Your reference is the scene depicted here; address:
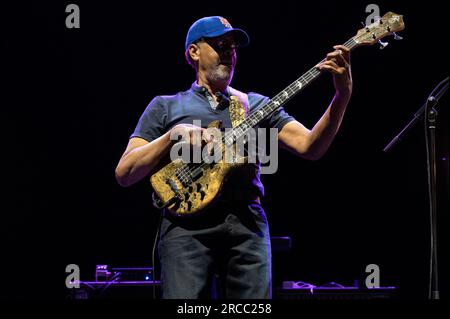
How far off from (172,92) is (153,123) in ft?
9.22

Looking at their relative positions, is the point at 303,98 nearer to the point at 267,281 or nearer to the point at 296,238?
the point at 296,238

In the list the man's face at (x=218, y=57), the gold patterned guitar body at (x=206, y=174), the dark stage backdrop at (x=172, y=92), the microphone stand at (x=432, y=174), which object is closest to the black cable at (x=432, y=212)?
the microphone stand at (x=432, y=174)

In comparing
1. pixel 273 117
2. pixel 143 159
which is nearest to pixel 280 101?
pixel 273 117

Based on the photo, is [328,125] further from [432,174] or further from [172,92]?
[172,92]

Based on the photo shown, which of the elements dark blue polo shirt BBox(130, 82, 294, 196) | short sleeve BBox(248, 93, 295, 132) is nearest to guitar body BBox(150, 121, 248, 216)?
dark blue polo shirt BBox(130, 82, 294, 196)

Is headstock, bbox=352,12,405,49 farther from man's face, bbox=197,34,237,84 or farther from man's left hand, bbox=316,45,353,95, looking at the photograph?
man's face, bbox=197,34,237,84

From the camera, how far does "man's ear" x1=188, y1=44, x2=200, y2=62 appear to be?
358 cm

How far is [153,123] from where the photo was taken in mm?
3324

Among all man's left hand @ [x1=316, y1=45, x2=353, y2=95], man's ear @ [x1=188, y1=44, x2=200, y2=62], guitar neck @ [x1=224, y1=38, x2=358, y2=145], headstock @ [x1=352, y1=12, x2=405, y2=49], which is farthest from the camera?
man's ear @ [x1=188, y1=44, x2=200, y2=62]

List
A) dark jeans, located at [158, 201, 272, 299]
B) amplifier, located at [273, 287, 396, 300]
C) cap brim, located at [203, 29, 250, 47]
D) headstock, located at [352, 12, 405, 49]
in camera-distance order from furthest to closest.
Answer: amplifier, located at [273, 287, 396, 300], cap brim, located at [203, 29, 250, 47], headstock, located at [352, 12, 405, 49], dark jeans, located at [158, 201, 272, 299]

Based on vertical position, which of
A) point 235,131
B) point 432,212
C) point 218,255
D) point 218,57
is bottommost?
point 218,255

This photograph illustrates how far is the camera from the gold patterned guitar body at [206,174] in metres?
2.98

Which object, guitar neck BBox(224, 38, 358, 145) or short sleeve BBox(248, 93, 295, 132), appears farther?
short sleeve BBox(248, 93, 295, 132)

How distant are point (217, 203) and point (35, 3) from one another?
151 inches
